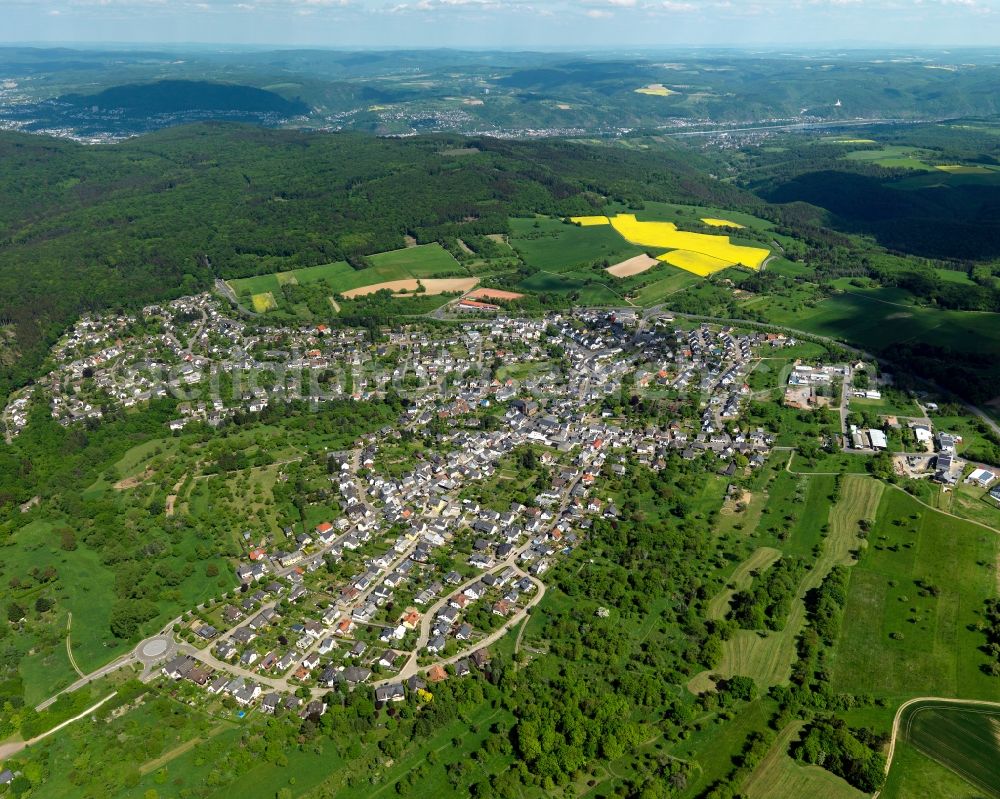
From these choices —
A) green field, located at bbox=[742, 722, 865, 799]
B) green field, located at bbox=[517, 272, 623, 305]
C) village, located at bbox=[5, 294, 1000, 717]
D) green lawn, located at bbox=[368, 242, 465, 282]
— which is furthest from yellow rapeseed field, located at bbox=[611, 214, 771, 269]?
green field, located at bbox=[742, 722, 865, 799]

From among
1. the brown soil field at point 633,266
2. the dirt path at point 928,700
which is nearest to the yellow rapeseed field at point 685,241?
the brown soil field at point 633,266

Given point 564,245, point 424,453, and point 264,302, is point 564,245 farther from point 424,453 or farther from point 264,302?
point 424,453

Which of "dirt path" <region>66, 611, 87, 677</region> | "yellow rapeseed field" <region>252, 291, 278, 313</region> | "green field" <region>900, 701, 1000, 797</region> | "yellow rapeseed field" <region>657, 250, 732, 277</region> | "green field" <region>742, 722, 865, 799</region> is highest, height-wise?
"yellow rapeseed field" <region>657, 250, 732, 277</region>

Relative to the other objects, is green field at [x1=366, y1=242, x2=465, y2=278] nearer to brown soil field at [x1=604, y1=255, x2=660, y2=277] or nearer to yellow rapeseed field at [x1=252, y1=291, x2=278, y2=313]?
yellow rapeseed field at [x1=252, y1=291, x2=278, y2=313]

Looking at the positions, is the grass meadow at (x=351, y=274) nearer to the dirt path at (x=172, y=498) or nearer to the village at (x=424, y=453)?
the village at (x=424, y=453)

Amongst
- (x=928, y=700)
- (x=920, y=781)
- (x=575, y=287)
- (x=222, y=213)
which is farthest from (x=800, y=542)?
(x=222, y=213)
